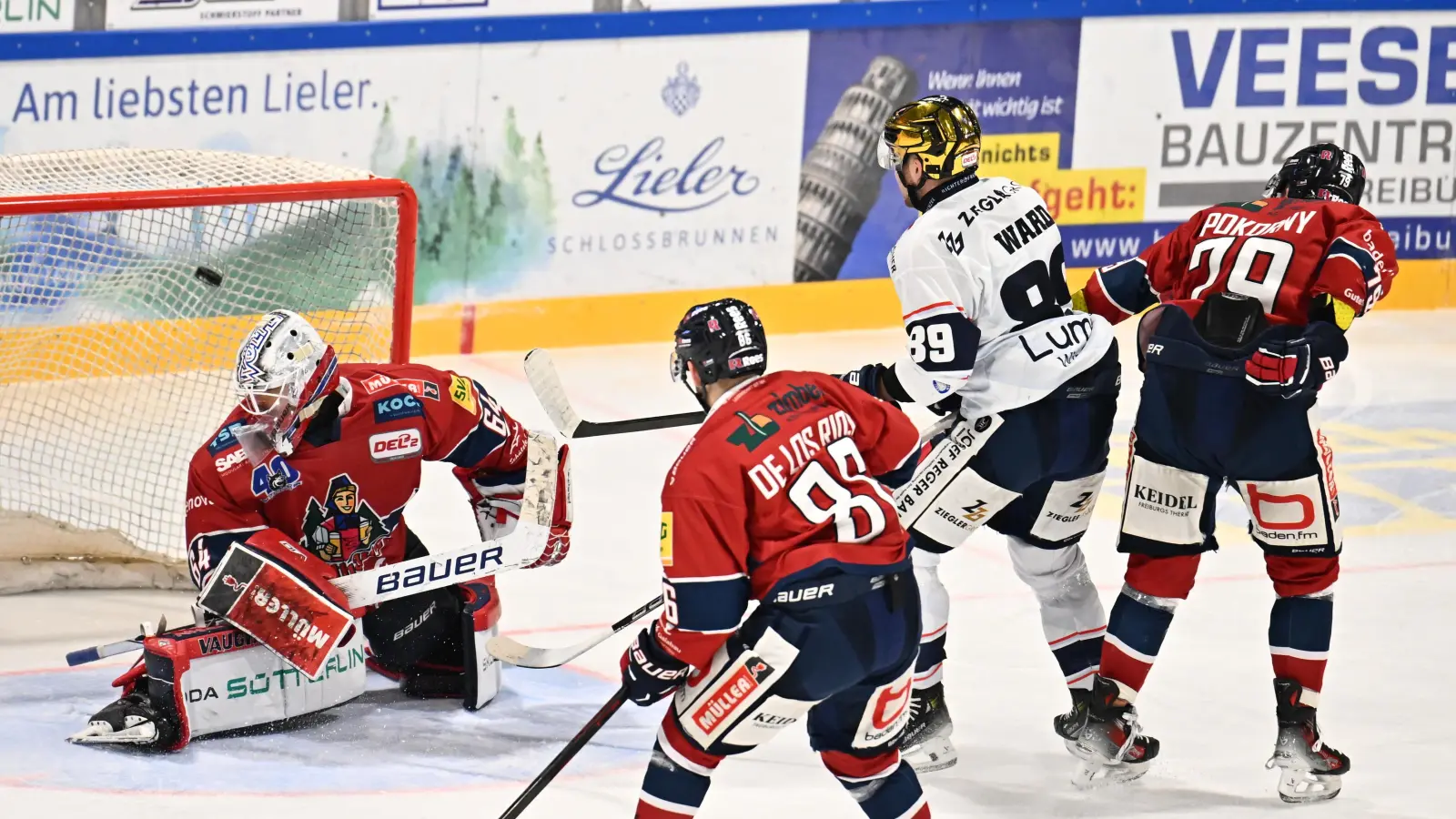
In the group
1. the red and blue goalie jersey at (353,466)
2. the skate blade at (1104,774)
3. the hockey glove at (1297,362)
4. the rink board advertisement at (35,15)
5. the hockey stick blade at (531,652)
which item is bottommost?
the skate blade at (1104,774)

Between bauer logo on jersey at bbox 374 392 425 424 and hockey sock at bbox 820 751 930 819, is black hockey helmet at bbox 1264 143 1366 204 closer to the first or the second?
hockey sock at bbox 820 751 930 819

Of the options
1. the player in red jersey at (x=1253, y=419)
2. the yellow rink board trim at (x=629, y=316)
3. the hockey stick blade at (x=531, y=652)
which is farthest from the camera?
the yellow rink board trim at (x=629, y=316)

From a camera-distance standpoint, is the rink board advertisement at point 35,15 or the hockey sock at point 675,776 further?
the rink board advertisement at point 35,15

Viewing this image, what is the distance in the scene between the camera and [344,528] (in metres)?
4.45

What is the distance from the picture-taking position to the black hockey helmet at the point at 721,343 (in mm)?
3352

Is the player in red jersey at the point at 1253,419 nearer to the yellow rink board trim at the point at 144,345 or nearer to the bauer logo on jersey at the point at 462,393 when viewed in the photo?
the bauer logo on jersey at the point at 462,393

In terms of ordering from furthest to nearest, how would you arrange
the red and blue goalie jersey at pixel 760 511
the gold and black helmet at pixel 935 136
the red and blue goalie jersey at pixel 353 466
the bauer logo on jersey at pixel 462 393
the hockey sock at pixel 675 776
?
the bauer logo on jersey at pixel 462 393, the red and blue goalie jersey at pixel 353 466, the gold and black helmet at pixel 935 136, the hockey sock at pixel 675 776, the red and blue goalie jersey at pixel 760 511

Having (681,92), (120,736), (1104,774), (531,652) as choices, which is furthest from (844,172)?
(531,652)

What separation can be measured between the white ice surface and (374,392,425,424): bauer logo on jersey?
692mm

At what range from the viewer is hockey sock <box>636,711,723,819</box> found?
3.31m

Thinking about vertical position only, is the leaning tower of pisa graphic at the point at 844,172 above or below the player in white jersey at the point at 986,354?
above

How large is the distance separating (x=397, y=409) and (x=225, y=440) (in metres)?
0.38

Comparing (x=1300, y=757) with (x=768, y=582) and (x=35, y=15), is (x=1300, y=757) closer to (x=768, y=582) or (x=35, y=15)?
(x=768, y=582)

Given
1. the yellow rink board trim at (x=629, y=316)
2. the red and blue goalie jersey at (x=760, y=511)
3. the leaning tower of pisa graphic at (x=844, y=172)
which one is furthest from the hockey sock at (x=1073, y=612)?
the leaning tower of pisa graphic at (x=844, y=172)
